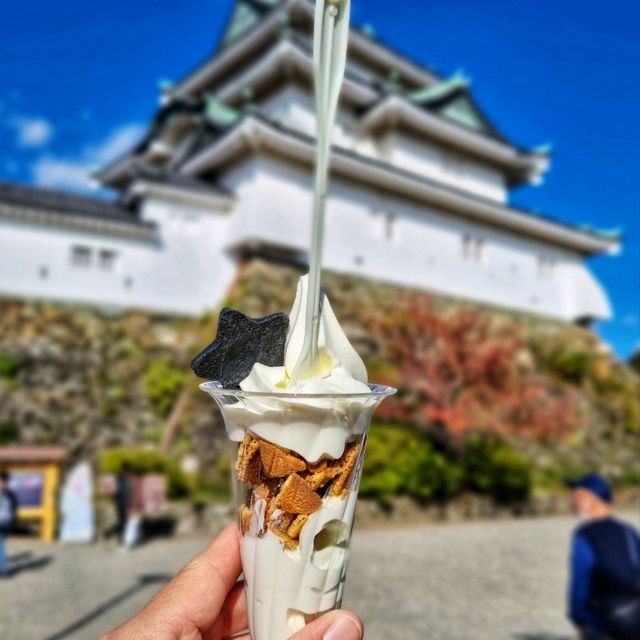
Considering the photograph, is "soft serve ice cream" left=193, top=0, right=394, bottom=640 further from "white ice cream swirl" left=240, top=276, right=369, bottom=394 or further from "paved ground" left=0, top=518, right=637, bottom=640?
"paved ground" left=0, top=518, right=637, bottom=640

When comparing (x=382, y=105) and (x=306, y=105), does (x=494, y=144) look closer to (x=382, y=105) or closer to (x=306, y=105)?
(x=382, y=105)

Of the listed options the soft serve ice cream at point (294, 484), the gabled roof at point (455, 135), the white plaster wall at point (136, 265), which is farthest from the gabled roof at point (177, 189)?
the soft serve ice cream at point (294, 484)

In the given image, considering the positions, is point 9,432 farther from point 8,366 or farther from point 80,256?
point 80,256

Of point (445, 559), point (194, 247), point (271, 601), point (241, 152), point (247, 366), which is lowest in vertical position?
point (445, 559)

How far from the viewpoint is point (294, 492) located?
1366mm

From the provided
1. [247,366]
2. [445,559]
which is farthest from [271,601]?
[445,559]

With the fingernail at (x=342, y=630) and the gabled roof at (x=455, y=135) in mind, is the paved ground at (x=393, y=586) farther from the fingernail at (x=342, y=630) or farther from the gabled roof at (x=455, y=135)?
the gabled roof at (x=455, y=135)

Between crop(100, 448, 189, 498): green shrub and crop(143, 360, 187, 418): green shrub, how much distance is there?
169 centimetres

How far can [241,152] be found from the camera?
13172mm

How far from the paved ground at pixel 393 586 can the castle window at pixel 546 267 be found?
1158 cm

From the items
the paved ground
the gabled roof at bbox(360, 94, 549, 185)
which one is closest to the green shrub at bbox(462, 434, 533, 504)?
the paved ground

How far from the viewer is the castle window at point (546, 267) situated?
1841 cm

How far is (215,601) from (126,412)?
9250 mm

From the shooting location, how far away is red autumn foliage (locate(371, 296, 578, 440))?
10.5 meters
